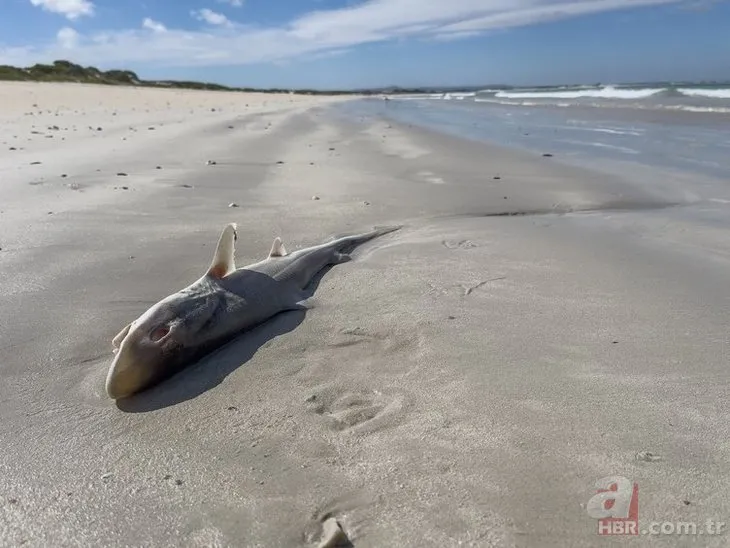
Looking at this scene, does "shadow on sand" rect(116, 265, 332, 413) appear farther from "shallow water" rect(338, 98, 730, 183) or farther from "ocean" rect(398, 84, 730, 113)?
"ocean" rect(398, 84, 730, 113)

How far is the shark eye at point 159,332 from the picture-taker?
3095mm

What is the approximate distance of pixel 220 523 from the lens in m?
2.10

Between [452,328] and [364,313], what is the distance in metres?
0.60

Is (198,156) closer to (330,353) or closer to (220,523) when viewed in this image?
(330,353)

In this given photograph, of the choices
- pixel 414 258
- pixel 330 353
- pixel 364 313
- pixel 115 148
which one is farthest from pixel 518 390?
pixel 115 148

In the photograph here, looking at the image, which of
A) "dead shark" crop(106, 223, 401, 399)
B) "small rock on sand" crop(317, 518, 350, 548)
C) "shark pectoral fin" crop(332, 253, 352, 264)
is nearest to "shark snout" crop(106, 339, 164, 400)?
"dead shark" crop(106, 223, 401, 399)

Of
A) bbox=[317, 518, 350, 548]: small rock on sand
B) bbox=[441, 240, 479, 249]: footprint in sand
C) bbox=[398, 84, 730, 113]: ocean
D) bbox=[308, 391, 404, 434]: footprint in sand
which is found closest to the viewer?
bbox=[317, 518, 350, 548]: small rock on sand

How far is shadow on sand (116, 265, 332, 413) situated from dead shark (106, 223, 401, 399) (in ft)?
0.12

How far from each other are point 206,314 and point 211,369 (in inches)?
13.1

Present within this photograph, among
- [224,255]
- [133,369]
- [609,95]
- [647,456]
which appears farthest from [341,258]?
[609,95]

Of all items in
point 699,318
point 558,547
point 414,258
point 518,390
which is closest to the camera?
point 558,547

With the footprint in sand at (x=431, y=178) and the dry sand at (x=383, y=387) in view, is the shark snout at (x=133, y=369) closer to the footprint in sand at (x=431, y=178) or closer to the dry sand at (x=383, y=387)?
the dry sand at (x=383, y=387)

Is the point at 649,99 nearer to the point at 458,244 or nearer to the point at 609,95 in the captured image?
the point at 609,95

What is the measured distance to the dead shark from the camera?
2.99 metres
